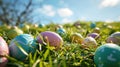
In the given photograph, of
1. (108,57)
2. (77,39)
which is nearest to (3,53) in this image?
(108,57)

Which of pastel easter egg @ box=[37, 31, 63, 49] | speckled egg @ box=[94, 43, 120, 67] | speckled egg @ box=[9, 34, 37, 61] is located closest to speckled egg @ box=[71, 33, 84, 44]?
pastel easter egg @ box=[37, 31, 63, 49]

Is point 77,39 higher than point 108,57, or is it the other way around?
point 77,39

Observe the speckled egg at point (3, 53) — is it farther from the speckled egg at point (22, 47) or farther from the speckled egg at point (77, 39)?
the speckled egg at point (77, 39)

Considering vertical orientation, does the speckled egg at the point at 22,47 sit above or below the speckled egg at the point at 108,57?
above

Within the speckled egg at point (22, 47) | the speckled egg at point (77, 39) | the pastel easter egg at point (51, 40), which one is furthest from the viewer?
the speckled egg at point (77, 39)

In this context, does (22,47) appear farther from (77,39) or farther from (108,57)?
(77,39)

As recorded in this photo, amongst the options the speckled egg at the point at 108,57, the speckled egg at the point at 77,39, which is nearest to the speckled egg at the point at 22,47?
the speckled egg at the point at 108,57

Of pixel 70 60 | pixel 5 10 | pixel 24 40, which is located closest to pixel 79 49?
pixel 70 60
